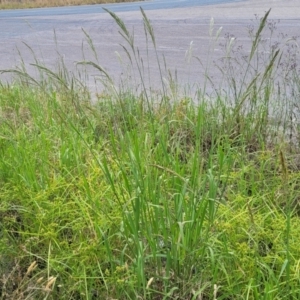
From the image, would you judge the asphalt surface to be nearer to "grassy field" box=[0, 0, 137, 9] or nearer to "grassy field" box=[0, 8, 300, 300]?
"grassy field" box=[0, 0, 137, 9]

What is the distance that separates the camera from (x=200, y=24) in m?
12.1

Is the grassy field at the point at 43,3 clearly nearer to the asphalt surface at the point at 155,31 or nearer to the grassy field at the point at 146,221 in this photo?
the asphalt surface at the point at 155,31

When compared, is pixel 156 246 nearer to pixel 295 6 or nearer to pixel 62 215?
pixel 62 215

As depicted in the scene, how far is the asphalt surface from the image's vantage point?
801 cm

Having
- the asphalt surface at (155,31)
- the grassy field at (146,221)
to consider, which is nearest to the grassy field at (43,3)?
the asphalt surface at (155,31)

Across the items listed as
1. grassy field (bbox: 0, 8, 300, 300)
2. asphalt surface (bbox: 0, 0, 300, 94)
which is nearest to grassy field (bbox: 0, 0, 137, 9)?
asphalt surface (bbox: 0, 0, 300, 94)

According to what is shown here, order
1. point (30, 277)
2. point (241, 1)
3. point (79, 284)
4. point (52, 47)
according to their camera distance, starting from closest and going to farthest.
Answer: point (79, 284)
point (30, 277)
point (52, 47)
point (241, 1)

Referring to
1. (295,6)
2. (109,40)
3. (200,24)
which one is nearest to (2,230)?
(109,40)

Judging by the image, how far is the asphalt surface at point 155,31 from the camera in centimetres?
801

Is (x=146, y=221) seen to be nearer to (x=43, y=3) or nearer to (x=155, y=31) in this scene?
(x=155, y=31)

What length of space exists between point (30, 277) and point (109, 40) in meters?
8.93

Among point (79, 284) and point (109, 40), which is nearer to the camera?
point (79, 284)

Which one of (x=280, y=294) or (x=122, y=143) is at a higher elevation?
(x=122, y=143)

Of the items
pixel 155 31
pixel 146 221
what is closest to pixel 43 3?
pixel 155 31
